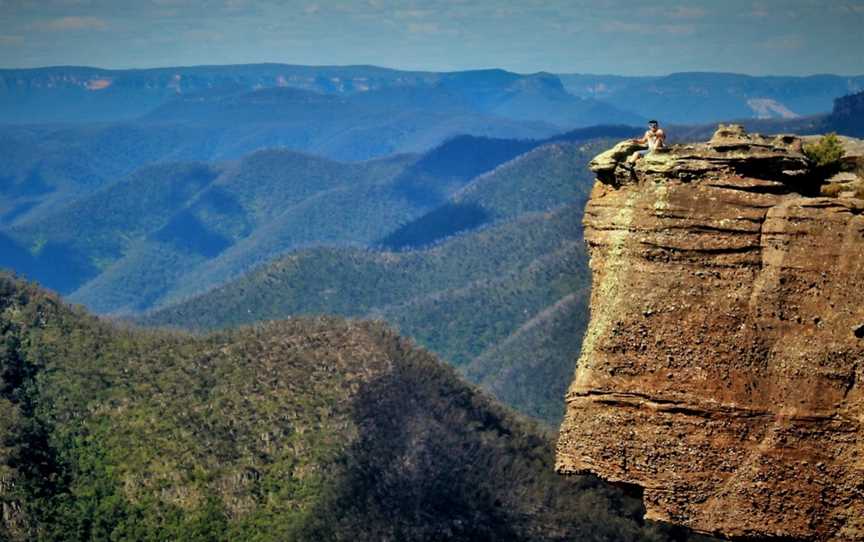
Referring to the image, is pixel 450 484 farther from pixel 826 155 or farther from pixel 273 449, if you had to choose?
pixel 826 155

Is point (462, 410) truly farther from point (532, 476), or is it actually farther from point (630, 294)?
point (630, 294)

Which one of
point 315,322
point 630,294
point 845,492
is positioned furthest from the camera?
point 315,322

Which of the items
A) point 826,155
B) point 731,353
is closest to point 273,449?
point 826,155

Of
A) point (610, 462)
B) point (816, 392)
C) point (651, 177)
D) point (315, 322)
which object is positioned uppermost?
point (651, 177)

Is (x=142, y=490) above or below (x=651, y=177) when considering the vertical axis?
below

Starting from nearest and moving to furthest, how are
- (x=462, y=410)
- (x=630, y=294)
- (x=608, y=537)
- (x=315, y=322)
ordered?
1. (x=630, y=294)
2. (x=608, y=537)
3. (x=462, y=410)
4. (x=315, y=322)

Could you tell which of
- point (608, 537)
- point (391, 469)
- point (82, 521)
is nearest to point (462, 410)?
point (391, 469)

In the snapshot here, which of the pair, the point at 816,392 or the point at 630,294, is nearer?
the point at 816,392

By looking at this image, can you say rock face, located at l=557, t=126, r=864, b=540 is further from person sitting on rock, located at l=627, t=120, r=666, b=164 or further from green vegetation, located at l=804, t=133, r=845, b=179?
person sitting on rock, located at l=627, t=120, r=666, b=164

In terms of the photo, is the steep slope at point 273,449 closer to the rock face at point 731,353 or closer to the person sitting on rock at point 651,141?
the person sitting on rock at point 651,141
